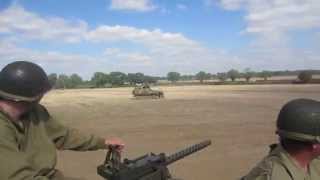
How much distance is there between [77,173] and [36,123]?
669 centimetres

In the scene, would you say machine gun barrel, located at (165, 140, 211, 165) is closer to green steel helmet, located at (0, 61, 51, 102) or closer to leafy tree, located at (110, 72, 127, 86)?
green steel helmet, located at (0, 61, 51, 102)

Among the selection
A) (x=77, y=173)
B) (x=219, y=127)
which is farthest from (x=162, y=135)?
(x=77, y=173)

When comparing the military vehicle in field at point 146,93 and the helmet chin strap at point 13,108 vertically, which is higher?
the helmet chin strap at point 13,108

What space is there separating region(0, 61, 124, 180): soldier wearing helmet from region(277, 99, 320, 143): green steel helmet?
4.73ft

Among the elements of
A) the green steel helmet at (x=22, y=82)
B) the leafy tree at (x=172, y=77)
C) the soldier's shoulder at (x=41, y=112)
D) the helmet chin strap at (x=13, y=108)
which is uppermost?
the green steel helmet at (x=22, y=82)

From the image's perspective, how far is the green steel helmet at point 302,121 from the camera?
2764 millimetres

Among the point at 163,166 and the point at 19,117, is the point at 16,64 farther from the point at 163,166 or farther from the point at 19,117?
the point at 163,166

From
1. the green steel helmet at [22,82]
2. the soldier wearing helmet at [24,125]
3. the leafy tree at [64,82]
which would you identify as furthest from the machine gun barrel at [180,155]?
the leafy tree at [64,82]

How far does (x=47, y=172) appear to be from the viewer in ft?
12.9

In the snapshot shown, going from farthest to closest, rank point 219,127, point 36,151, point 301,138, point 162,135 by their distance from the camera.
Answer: point 219,127
point 162,135
point 36,151
point 301,138

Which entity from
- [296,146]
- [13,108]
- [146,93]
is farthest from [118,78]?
[296,146]

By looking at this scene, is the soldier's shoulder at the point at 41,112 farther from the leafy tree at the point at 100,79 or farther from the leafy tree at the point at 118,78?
the leafy tree at the point at 100,79

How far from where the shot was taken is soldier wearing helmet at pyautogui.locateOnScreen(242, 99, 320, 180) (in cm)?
274

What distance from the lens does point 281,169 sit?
2.73m
